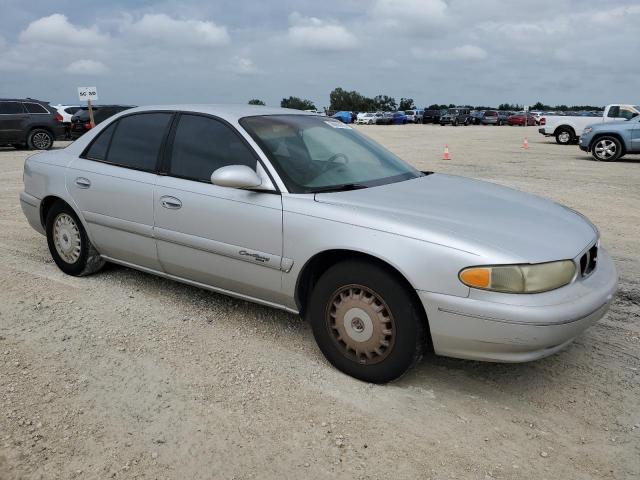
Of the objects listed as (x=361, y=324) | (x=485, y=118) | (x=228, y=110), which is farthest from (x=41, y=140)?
(x=485, y=118)

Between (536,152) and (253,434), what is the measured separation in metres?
18.7

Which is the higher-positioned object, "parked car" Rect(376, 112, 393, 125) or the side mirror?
the side mirror

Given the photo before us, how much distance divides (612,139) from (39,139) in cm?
1740

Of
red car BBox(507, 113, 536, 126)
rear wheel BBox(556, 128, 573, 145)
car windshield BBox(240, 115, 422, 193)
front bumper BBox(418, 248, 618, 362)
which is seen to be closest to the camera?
front bumper BBox(418, 248, 618, 362)

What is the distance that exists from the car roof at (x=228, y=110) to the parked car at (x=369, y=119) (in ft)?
175

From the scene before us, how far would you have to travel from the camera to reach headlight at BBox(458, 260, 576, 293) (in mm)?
2779

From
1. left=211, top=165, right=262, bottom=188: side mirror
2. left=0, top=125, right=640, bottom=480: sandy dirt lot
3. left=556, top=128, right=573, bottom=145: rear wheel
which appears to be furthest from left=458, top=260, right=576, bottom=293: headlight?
left=556, top=128, right=573, bottom=145: rear wheel

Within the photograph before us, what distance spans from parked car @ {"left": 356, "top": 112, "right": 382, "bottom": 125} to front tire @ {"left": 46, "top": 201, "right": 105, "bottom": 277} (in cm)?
5315

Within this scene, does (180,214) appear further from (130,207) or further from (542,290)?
(542,290)

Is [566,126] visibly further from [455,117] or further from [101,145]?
[455,117]

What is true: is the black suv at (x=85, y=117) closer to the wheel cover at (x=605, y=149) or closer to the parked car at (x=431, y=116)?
the wheel cover at (x=605, y=149)

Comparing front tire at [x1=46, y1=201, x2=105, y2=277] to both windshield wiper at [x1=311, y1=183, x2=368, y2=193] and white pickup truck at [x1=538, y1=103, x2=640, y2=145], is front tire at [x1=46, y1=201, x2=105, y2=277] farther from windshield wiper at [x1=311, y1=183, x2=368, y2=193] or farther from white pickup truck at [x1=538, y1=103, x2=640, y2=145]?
white pickup truck at [x1=538, y1=103, x2=640, y2=145]

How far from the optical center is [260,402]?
10.1ft

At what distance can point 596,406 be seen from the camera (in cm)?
305
